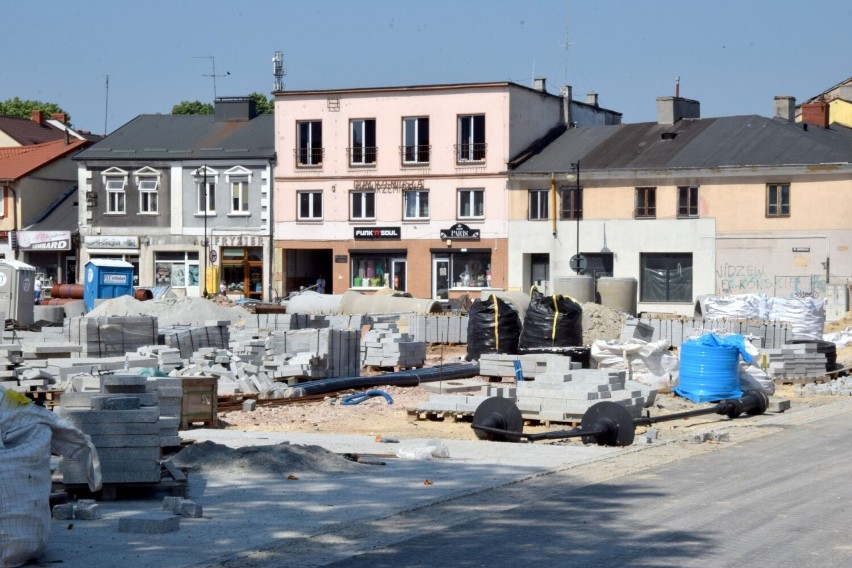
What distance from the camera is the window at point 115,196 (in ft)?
192

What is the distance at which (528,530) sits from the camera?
11164 mm

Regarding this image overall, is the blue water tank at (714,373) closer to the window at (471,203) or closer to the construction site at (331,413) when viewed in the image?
the construction site at (331,413)

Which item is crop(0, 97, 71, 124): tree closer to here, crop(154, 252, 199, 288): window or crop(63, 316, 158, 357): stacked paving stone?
crop(154, 252, 199, 288): window

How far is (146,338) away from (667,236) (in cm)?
2829

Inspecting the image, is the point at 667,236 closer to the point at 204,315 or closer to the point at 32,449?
the point at 204,315

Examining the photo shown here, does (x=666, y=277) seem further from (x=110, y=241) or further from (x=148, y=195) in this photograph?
(x=110, y=241)

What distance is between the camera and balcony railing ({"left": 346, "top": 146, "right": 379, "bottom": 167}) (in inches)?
2186

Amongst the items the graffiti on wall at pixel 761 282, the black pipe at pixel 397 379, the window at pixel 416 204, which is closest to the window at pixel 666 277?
the graffiti on wall at pixel 761 282

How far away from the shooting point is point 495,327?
28625 millimetres

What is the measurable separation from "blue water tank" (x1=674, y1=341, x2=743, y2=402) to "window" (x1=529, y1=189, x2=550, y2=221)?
1151 inches

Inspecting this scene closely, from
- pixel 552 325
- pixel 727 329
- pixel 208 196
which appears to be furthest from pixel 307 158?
pixel 552 325

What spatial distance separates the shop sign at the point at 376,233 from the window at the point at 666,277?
1108 cm

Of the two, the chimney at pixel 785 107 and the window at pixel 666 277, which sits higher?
the chimney at pixel 785 107

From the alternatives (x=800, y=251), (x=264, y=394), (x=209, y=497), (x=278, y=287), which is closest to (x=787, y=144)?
(x=800, y=251)
